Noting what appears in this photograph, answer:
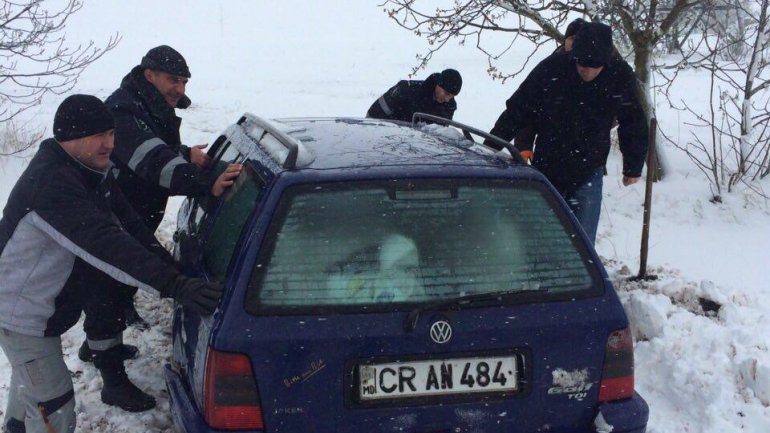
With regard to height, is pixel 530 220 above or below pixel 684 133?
above

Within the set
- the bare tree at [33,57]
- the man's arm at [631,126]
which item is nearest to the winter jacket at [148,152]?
the man's arm at [631,126]

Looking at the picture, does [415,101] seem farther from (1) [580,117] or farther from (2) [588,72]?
(2) [588,72]

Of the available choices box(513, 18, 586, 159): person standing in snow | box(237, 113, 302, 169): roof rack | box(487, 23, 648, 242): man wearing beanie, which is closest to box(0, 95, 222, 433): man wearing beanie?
box(237, 113, 302, 169): roof rack

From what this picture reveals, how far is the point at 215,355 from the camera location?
7.32 ft

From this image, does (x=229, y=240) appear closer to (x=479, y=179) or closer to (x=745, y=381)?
(x=479, y=179)

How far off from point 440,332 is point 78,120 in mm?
1807

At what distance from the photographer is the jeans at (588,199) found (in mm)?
4784

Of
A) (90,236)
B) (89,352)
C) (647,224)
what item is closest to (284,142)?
(90,236)

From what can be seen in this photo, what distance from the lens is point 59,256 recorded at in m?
2.94

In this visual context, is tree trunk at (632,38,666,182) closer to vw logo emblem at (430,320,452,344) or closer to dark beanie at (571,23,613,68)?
dark beanie at (571,23,613,68)

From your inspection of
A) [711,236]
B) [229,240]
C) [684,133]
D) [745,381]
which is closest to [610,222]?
[711,236]

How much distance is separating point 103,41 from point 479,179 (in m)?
31.8

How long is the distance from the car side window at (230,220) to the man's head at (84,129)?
57 cm

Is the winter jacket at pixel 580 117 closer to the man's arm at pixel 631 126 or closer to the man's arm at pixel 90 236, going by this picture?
the man's arm at pixel 631 126
